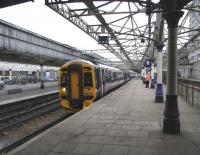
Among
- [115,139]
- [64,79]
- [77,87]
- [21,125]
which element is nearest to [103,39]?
[64,79]

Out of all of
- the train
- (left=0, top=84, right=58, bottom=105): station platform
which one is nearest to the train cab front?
the train

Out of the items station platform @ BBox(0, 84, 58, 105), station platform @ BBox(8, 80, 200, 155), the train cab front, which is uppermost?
the train cab front

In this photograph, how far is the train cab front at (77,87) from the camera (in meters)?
12.3

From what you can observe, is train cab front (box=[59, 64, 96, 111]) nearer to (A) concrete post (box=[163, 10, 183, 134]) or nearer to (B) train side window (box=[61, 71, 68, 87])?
(B) train side window (box=[61, 71, 68, 87])

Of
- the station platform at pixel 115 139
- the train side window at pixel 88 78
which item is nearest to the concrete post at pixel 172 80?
the station platform at pixel 115 139

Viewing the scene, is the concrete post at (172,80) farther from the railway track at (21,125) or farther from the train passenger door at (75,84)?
the train passenger door at (75,84)

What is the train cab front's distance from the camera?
12.3 m

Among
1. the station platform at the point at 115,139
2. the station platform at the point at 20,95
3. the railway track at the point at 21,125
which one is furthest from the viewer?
the station platform at the point at 20,95

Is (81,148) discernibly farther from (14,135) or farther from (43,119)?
(43,119)

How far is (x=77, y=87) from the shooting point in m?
12.4

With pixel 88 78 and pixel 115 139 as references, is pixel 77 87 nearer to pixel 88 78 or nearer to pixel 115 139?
pixel 88 78

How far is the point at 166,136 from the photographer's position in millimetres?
5949

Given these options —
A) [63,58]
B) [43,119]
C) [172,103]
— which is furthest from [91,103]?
[63,58]

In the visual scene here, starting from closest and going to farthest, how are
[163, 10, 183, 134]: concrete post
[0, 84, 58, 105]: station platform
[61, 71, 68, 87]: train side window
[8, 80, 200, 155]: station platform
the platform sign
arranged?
[8, 80, 200, 155]: station platform → [163, 10, 183, 134]: concrete post → [61, 71, 68, 87]: train side window → the platform sign → [0, 84, 58, 105]: station platform
